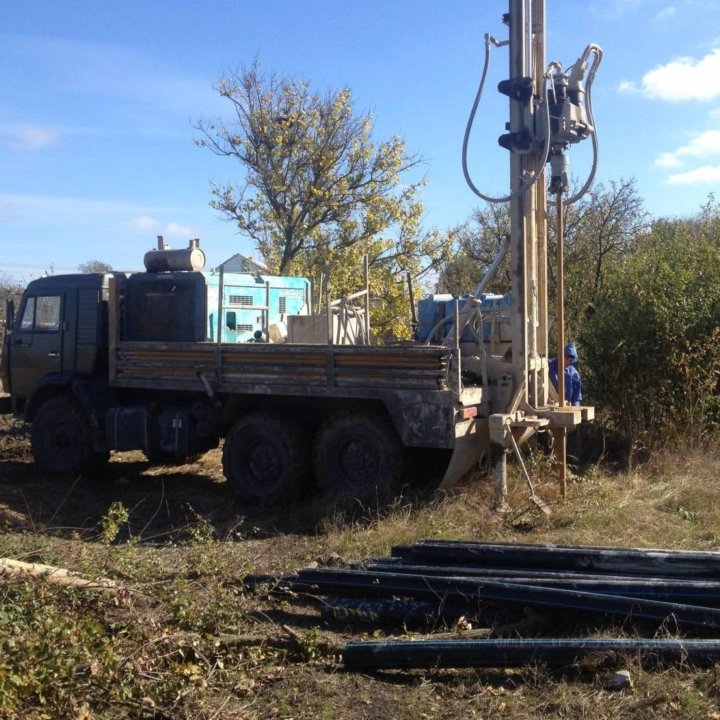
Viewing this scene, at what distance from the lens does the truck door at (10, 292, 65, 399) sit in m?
11.8

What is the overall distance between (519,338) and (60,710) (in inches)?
237

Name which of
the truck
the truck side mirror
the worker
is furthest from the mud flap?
the truck side mirror

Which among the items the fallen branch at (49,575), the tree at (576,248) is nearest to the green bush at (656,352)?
the tree at (576,248)

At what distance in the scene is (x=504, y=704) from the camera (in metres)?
4.57

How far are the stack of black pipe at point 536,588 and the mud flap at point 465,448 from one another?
2.11 m

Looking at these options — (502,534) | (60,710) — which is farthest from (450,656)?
(502,534)

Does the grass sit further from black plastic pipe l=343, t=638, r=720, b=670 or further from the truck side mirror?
the truck side mirror

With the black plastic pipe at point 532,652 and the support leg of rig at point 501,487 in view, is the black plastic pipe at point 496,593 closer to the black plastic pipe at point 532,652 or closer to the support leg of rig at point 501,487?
the black plastic pipe at point 532,652

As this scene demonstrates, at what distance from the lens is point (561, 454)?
922 cm

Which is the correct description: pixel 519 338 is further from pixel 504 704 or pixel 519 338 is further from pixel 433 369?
pixel 504 704

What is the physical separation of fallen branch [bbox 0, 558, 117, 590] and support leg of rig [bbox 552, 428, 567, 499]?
Result: 494 centimetres

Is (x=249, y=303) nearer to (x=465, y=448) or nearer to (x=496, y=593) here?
(x=465, y=448)

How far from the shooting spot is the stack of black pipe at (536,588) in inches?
190

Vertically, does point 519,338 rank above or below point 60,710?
above
